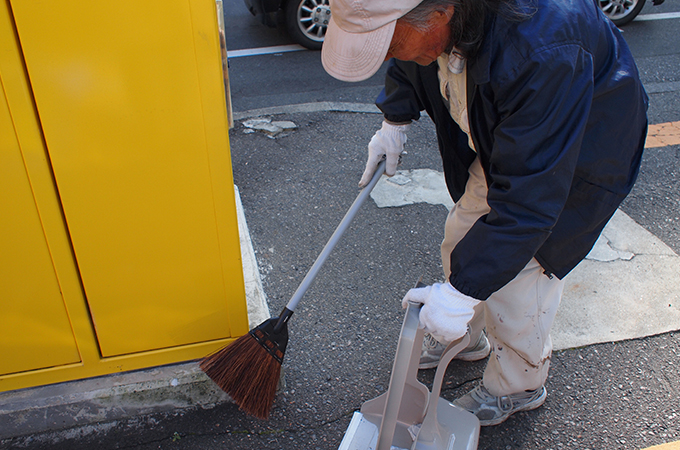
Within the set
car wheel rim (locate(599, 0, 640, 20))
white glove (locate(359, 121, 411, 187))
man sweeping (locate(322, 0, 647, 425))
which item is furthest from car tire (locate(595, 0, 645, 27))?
man sweeping (locate(322, 0, 647, 425))

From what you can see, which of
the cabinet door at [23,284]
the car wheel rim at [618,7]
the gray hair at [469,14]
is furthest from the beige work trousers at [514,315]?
the car wheel rim at [618,7]

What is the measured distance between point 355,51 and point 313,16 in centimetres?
466

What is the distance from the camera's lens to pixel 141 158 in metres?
1.57

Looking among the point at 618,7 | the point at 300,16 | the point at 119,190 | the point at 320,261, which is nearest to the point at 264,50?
the point at 300,16

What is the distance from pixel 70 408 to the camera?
6.42 feet

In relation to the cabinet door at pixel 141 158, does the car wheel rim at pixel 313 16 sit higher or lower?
lower

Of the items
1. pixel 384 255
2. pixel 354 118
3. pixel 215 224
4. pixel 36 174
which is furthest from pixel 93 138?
pixel 354 118

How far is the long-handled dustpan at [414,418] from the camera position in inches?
57.5

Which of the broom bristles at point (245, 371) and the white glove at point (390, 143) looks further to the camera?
the white glove at point (390, 143)

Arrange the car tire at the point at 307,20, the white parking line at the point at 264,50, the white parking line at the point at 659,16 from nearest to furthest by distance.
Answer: the car tire at the point at 307,20 < the white parking line at the point at 264,50 < the white parking line at the point at 659,16

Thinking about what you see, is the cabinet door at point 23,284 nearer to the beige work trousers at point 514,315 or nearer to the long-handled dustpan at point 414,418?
the long-handled dustpan at point 414,418

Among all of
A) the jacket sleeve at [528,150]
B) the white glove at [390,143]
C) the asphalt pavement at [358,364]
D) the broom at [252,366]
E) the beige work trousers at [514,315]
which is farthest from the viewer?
the white glove at [390,143]

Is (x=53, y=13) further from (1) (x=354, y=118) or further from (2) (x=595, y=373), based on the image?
→ (1) (x=354, y=118)

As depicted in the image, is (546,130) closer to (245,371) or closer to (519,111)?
(519,111)
